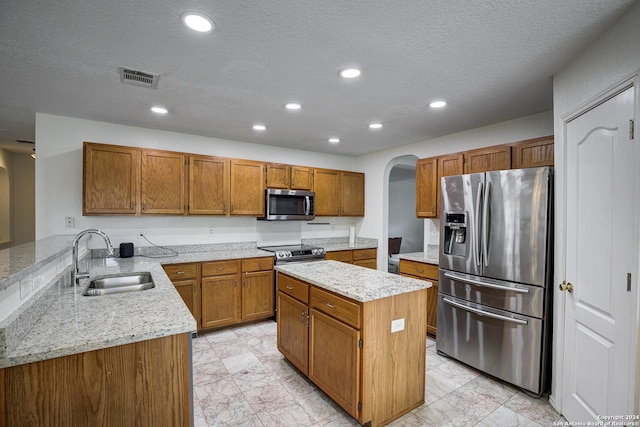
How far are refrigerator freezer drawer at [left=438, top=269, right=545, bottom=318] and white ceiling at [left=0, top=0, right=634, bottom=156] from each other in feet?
5.33

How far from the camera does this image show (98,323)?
55.8 inches

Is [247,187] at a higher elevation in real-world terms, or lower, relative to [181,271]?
higher

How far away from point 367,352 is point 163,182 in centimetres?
302

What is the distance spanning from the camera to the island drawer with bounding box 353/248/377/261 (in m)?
4.73

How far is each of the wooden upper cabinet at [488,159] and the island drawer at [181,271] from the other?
3.32 m

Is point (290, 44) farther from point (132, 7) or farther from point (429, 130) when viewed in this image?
point (429, 130)

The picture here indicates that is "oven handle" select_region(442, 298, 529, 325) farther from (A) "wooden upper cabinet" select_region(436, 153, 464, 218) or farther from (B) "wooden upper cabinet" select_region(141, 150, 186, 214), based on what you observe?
(B) "wooden upper cabinet" select_region(141, 150, 186, 214)

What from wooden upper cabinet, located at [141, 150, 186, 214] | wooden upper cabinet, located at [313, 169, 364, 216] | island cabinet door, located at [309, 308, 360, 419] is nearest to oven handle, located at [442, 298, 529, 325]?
island cabinet door, located at [309, 308, 360, 419]

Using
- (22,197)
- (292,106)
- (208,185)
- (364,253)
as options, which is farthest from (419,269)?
(22,197)

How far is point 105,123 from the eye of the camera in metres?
3.45

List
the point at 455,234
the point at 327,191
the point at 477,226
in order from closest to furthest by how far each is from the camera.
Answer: the point at 477,226
the point at 455,234
the point at 327,191

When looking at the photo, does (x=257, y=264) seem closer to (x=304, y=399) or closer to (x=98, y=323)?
(x=304, y=399)

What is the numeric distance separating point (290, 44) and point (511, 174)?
200cm

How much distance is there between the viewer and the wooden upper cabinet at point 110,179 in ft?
10.4
